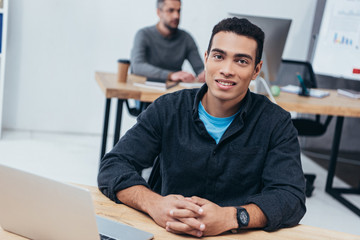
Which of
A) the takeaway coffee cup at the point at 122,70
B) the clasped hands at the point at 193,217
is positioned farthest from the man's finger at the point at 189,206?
the takeaway coffee cup at the point at 122,70

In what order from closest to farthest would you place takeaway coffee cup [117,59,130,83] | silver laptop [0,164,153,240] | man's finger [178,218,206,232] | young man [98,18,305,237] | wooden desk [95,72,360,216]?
silver laptop [0,164,153,240] → man's finger [178,218,206,232] → young man [98,18,305,237] → wooden desk [95,72,360,216] → takeaway coffee cup [117,59,130,83]

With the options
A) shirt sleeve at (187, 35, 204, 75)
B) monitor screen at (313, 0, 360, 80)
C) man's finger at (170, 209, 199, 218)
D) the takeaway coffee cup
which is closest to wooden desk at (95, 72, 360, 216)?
the takeaway coffee cup

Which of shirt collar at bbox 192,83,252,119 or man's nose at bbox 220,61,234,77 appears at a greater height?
man's nose at bbox 220,61,234,77

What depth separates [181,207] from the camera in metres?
1.11

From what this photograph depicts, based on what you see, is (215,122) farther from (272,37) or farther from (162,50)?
(162,50)

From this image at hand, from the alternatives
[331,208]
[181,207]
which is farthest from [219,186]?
[331,208]

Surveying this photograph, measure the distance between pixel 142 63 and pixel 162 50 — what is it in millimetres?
346

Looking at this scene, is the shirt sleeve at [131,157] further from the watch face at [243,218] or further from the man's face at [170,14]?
the man's face at [170,14]

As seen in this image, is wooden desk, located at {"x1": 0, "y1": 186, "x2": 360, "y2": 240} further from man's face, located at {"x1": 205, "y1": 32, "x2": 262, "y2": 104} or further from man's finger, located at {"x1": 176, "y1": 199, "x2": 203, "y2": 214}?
man's face, located at {"x1": 205, "y1": 32, "x2": 262, "y2": 104}

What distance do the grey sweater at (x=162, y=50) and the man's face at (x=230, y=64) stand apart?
194 cm

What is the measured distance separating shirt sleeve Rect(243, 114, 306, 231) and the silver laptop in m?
0.35

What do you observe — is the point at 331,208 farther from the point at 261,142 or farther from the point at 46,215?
the point at 46,215

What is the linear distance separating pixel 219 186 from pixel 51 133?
3.19 meters

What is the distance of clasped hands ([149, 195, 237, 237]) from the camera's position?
3.46 feet
